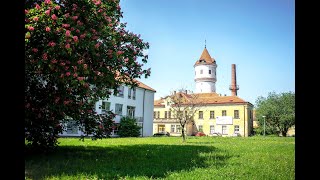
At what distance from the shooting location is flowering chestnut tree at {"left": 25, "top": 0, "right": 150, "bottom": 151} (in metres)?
8.93

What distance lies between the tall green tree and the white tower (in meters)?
21.7

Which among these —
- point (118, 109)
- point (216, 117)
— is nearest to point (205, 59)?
point (216, 117)

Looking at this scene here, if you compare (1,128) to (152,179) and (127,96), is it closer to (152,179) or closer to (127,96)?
(152,179)

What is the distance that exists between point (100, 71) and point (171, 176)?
5.10 m

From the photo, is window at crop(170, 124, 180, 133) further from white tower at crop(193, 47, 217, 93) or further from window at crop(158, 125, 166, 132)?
white tower at crop(193, 47, 217, 93)

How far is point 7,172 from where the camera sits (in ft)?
5.59

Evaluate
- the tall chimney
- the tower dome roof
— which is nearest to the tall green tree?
the tall chimney

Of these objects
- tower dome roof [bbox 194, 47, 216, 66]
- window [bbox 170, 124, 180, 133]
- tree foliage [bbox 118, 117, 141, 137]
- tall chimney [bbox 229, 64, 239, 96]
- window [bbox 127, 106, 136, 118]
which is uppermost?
tower dome roof [bbox 194, 47, 216, 66]

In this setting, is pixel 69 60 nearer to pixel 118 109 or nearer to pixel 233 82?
pixel 118 109

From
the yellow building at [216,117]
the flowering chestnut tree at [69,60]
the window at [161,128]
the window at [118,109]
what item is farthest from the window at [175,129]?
the flowering chestnut tree at [69,60]

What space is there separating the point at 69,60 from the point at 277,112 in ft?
217

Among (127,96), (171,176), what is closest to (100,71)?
(171,176)

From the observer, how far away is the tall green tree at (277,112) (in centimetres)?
6606

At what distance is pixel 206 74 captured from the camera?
91062mm
